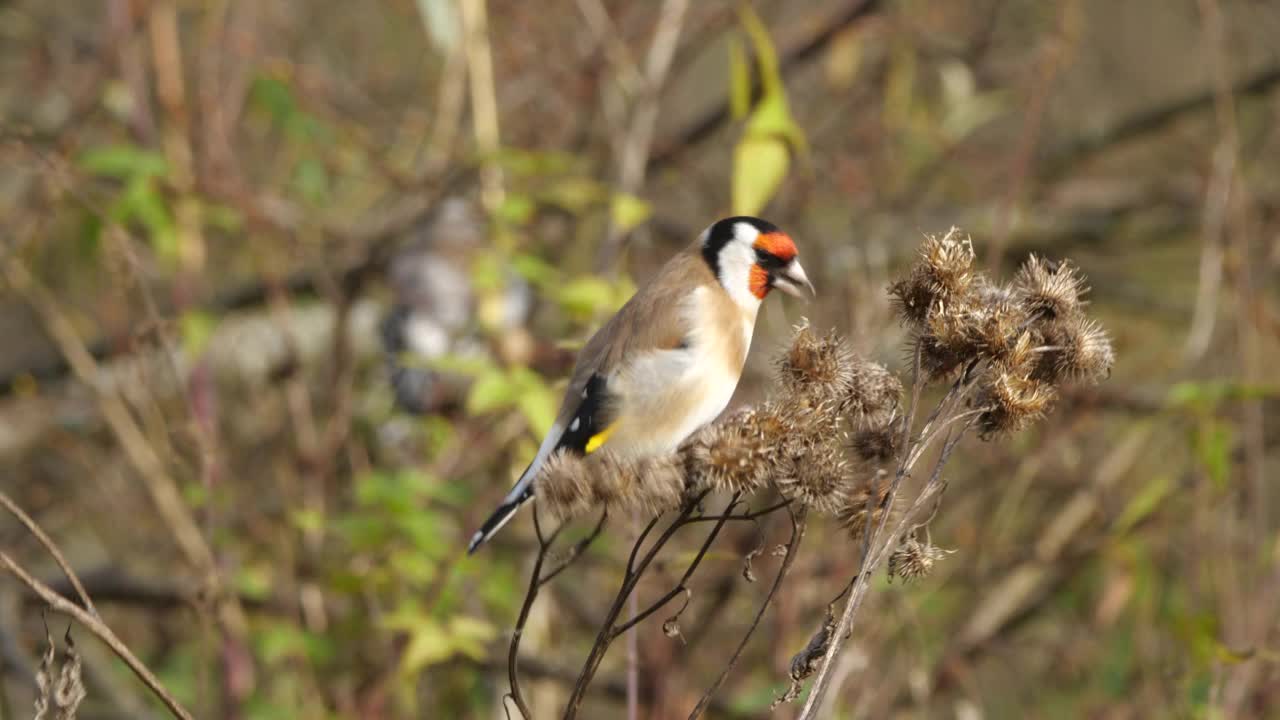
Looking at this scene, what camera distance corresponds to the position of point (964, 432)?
155 centimetres

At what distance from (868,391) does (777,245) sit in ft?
2.18

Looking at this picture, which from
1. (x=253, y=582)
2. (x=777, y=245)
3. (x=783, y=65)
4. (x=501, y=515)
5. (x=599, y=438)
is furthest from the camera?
(x=783, y=65)

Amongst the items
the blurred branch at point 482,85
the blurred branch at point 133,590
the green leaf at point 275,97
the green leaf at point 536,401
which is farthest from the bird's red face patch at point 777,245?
the blurred branch at point 133,590

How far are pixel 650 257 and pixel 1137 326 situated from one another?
204cm

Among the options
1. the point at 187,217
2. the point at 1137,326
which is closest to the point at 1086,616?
the point at 1137,326

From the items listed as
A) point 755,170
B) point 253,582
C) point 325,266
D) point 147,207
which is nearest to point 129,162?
point 147,207

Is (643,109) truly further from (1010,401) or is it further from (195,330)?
(1010,401)

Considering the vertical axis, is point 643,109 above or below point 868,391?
above

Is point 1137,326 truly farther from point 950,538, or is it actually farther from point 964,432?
point 964,432

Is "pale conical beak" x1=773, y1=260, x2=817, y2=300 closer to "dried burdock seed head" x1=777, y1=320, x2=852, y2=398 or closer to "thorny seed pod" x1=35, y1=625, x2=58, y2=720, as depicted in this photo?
"dried burdock seed head" x1=777, y1=320, x2=852, y2=398

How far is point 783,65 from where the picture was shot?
4.69 m

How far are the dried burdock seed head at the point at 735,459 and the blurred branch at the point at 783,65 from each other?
2.83 m

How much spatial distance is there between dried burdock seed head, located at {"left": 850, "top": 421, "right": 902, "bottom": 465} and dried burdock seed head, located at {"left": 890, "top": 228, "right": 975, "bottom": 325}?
0.46 ft

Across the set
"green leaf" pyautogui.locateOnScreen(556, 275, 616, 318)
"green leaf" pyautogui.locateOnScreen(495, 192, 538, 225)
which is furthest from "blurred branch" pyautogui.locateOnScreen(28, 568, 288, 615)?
"green leaf" pyautogui.locateOnScreen(556, 275, 616, 318)
